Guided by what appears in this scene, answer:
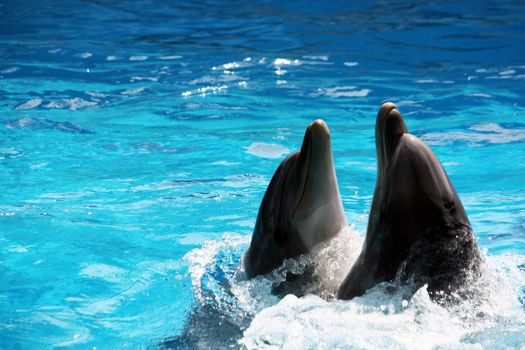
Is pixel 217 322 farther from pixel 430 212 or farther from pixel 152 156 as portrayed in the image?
Answer: pixel 152 156

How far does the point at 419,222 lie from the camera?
356cm

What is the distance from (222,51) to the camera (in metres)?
12.9

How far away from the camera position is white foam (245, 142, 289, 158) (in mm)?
8258

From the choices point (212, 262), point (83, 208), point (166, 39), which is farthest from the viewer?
point (166, 39)

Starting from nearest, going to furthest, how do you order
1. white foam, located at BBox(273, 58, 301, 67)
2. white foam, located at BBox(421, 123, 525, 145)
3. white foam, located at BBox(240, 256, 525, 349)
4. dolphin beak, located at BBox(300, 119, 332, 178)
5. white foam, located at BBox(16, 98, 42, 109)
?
white foam, located at BBox(240, 256, 525, 349), dolphin beak, located at BBox(300, 119, 332, 178), white foam, located at BBox(421, 123, 525, 145), white foam, located at BBox(16, 98, 42, 109), white foam, located at BBox(273, 58, 301, 67)

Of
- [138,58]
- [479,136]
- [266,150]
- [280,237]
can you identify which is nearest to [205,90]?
[138,58]

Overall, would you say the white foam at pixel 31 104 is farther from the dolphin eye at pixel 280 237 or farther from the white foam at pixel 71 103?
the dolphin eye at pixel 280 237

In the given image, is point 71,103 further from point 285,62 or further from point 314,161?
point 314,161

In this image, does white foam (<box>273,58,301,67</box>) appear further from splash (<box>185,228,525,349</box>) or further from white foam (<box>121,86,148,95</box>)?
splash (<box>185,228,525,349</box>)

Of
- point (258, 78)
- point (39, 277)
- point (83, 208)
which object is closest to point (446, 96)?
point (258, 78)

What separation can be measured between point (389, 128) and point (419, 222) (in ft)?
1.49

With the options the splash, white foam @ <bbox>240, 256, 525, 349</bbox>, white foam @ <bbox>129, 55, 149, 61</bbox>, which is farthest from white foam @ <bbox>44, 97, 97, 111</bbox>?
white foam @ <bbox>240, 256, 525, 349</bbox>

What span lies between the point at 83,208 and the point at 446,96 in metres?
5.33

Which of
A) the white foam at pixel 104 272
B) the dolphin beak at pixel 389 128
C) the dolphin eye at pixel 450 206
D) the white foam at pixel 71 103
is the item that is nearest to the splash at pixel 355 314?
the dolphin eye at pixel 450 206
